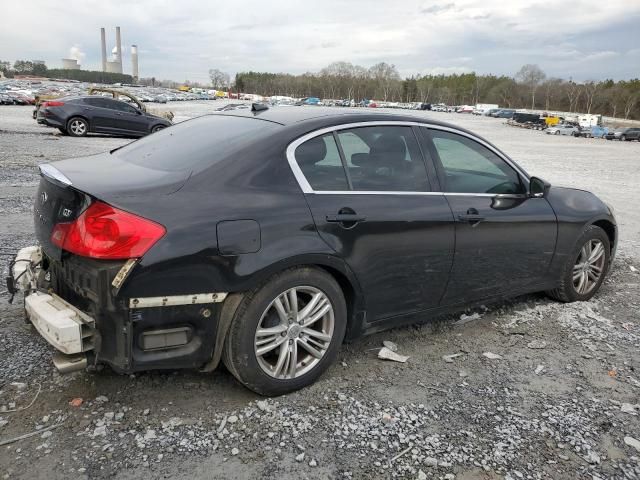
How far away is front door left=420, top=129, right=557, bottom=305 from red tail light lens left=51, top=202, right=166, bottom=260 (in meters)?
2.08

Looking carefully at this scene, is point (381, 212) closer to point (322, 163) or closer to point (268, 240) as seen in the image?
point (322, 163)

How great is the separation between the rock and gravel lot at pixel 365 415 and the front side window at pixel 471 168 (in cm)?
116

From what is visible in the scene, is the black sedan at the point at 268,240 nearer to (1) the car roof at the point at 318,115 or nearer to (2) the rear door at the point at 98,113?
(1) the car roof at the point at 318,115

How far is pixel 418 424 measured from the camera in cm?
301

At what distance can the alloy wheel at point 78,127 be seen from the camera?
18.8m

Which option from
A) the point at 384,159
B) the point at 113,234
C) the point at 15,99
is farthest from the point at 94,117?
the point at 15,99

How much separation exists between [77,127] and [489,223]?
18195 mm

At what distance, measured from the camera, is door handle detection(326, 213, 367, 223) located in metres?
3.14

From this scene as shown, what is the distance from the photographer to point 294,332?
3105mm

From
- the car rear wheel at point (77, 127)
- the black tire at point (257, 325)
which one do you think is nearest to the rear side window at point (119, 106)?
the car rear wheel at point (77, 127)

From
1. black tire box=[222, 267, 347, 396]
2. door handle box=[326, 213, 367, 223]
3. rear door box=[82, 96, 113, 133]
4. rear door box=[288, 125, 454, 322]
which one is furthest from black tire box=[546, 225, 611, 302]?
rear door box=[82, 96, 113, 133]

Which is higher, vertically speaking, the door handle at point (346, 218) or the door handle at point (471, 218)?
the door handle at point (346, 218)

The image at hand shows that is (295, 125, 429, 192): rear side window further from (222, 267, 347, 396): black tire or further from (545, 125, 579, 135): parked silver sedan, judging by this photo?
Answer: (545, 125, 579, 135): parked silver sedan

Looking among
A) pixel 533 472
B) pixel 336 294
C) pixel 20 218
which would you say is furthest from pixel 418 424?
pixel 20 218
